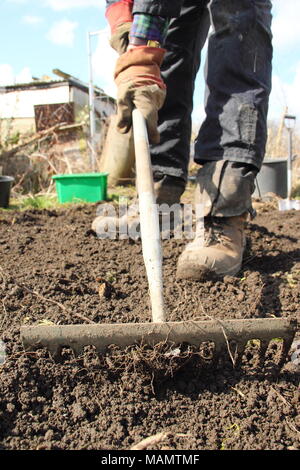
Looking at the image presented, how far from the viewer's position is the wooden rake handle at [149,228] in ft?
4.25

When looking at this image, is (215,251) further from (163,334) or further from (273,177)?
(273,177)

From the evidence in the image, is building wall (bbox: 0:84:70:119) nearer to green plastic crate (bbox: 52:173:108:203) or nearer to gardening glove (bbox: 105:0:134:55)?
green plastic crate (bbox: 52:173:108:203)

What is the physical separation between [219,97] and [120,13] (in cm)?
61

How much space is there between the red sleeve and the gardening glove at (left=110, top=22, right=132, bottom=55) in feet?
0.10

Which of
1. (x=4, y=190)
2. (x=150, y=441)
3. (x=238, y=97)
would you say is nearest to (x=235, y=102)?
(x=238, y=97)

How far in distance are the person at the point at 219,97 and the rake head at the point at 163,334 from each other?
1.97ft

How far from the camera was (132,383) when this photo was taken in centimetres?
115

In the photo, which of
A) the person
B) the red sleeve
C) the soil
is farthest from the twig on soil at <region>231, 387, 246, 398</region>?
the red sleeve

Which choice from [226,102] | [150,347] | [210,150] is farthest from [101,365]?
[226,102]

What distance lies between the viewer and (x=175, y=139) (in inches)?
96.8

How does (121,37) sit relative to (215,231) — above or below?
above

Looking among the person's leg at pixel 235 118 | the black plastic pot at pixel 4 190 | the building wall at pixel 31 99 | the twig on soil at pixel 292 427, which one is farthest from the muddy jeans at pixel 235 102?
the building wall at pixel 31 99

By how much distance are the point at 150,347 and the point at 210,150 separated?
1.07 m
